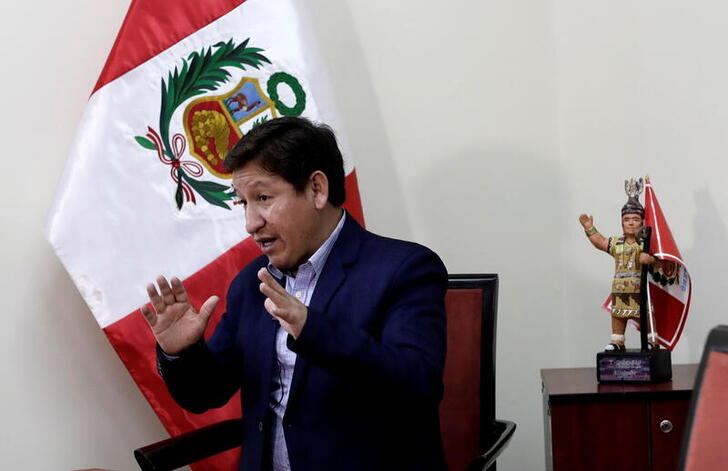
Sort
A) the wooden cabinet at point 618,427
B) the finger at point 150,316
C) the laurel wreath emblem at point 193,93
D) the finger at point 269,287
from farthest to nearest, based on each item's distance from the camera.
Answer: the laurel wreath emblem at point 193,93, the wooden cabinet at point 618,427, the finger at point 150,316, the finger at point 269,287

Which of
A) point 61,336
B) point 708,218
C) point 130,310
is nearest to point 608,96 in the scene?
point 708,218

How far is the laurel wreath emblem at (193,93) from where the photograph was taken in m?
2.62

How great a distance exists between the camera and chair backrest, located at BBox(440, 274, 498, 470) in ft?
7.34

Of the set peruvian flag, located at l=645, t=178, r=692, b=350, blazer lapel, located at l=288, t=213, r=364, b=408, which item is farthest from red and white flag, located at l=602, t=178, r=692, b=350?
blazer lapel, located at l=288, t=213, r=364, b=408

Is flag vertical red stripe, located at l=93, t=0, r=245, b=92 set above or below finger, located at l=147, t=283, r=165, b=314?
above

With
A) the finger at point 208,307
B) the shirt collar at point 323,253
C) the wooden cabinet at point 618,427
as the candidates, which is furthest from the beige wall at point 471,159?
the shirt collar at point 323,253

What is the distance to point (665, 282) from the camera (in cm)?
232

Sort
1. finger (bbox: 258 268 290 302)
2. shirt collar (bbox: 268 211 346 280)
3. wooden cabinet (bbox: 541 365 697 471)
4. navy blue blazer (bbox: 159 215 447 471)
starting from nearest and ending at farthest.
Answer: finger (bbox: 258 268 290 302)
navy blue blazer (bbox: 159 215 447 471)
shirt collar (bbox: 268 211 346 280)
wooden cabinet (bbox: 541 365 697 471)

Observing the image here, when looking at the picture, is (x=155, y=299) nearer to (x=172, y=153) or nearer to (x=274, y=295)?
(x=274, y=295)

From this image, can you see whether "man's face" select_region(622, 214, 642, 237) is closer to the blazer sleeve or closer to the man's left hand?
the blazer sleeve

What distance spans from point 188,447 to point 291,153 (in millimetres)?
713

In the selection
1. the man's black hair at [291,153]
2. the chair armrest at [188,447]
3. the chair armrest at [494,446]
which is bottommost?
the chair armrest at [494,446]

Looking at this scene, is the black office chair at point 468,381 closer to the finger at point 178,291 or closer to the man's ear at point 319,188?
the finger at point 178,291

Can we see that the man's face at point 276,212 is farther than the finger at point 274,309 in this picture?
Yes
